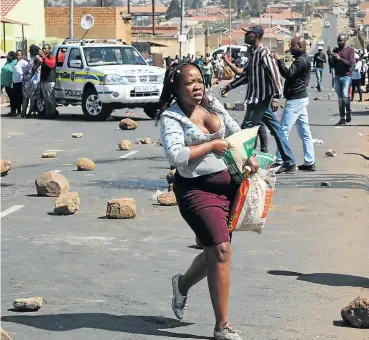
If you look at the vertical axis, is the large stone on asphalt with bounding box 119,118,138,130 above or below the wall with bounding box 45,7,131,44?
above

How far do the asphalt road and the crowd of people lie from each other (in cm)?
1210

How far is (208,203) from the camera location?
609cm

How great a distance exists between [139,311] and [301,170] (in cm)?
828

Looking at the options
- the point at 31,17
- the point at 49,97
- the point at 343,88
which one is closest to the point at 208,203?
the point at 343,88

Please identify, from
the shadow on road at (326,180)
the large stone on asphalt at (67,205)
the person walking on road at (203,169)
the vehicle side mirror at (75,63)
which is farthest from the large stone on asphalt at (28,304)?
the vehicle side mirror at (75,63)

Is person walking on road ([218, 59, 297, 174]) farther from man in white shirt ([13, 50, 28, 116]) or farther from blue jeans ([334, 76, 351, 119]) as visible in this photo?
man in white shirt ([13, 50, 28, 116])

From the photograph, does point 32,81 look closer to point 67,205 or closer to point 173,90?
point 67,205

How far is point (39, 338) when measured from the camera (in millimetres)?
6203

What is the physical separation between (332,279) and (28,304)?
2.29 meters

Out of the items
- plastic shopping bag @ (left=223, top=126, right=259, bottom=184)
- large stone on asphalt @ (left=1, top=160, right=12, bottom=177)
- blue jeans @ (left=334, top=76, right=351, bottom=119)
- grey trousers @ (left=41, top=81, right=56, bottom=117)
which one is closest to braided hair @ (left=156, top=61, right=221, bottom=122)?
plastic shopping bag @ (left=223, top=126, right=259, bottom=184)

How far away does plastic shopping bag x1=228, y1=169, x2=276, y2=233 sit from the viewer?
20.3 feet

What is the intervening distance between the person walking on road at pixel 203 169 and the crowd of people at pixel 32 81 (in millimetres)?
21065

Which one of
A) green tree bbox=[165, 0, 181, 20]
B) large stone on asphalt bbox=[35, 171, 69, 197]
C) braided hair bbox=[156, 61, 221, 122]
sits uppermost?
braided hair bbox=[156, 61, 221, 122]

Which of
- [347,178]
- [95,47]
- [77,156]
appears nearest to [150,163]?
[77,156]
